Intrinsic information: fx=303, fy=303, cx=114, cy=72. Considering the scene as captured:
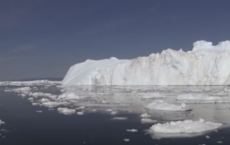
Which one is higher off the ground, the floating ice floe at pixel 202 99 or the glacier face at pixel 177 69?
the glacier face at pixel 177 69

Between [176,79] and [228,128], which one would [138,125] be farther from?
[176,79]

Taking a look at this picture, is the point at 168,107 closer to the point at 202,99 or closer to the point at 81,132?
the point at 202,99

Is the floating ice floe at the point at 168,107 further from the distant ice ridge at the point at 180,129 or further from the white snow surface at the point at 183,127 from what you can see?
the distant ice ridge at the point at 180,129

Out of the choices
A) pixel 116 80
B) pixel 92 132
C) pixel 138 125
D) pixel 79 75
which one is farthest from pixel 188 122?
pixel 79 75

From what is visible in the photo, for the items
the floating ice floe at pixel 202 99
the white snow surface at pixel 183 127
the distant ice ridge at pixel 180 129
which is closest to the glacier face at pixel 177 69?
the floating ice floe at pixel 202 99

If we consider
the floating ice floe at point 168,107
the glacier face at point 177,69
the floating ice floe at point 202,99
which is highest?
the glacier face at point 177,69

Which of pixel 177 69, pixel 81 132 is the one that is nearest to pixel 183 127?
pixel 81 132
